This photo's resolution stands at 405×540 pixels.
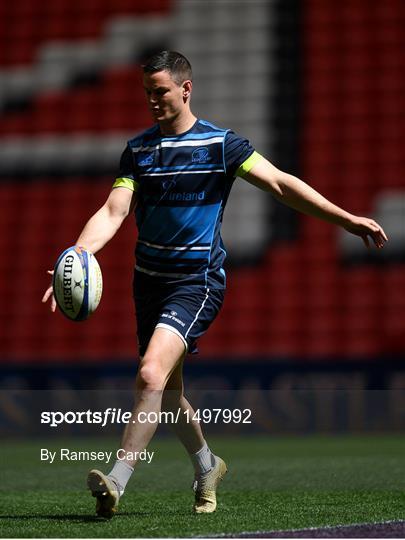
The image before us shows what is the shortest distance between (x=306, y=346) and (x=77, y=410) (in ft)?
8.62

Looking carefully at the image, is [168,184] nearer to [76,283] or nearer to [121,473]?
[76,283]

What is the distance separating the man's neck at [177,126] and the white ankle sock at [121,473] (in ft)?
4.70

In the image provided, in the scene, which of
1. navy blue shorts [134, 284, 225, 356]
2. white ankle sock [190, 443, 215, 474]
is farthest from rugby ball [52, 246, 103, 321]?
white ankle sock [190, 443, 215, 474]

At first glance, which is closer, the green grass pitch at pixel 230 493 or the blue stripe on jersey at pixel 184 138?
the green grass pitch at pixel 230 493

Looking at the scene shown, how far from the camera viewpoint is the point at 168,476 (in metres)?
6.84

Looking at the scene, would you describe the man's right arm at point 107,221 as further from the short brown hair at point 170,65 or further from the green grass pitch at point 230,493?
the green grass pitch at point 230,493

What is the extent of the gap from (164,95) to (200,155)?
0.30m

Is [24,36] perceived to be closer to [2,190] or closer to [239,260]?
[2,190]

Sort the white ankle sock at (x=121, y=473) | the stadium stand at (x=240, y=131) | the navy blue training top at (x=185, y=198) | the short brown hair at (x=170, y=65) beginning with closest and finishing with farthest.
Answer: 1. the white ankle sock at (x=121, y=473)
2. the short brown hair at (x=170, y=65)
3. the navy blue training top at (x=185, y=198)
4. the stadium stand at (x=240, y=131)

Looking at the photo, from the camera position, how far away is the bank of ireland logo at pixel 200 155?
4789 millimetres

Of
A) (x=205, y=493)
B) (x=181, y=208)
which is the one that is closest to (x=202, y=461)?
(x=205, y=493)

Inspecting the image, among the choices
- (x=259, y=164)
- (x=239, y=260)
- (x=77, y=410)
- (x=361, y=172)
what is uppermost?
(x=259, y=164)

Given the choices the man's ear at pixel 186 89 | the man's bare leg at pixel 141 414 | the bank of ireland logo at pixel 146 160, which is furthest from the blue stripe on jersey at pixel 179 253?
the man's ear at pixel 186 89

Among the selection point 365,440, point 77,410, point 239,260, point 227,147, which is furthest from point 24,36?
point 227,147
